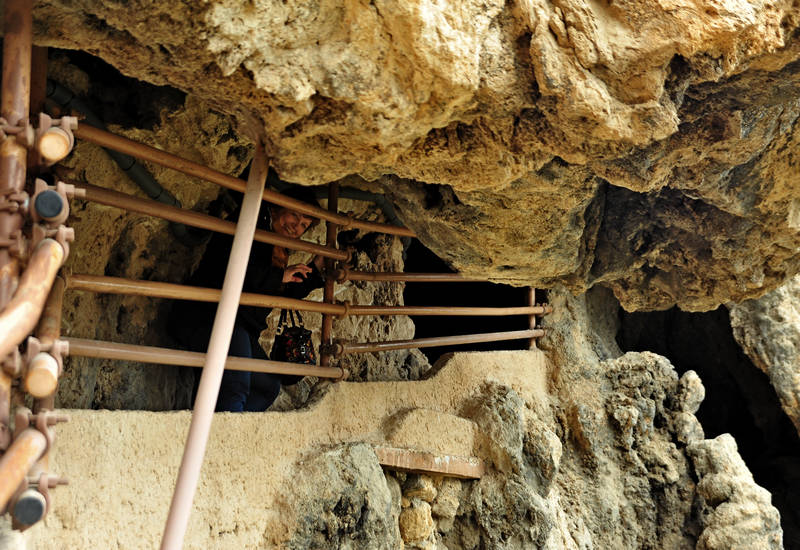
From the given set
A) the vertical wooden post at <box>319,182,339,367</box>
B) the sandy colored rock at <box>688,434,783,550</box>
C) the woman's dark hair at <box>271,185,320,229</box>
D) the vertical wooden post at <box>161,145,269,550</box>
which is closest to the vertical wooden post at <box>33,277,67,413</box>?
the vertical wooden post at <box>161,145,269,550</box>

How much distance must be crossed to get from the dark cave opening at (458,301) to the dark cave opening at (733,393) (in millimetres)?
1773

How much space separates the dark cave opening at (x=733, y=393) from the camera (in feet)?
19.4

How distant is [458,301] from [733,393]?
285cm

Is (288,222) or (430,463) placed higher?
(288,222)

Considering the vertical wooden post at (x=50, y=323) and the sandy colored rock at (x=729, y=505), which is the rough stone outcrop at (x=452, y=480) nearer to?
the sandy colored rock at (x=729, y=505)

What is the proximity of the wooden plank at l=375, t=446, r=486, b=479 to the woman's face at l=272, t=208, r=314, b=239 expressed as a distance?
2.87ft

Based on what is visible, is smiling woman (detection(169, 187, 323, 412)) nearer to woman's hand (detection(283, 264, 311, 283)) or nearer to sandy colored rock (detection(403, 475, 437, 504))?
woman's hand (detection(283, 264, 311, 283))

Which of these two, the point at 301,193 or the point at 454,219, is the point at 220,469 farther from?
the point at 301,193

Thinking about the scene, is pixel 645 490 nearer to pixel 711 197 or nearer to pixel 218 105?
pixel 711 197

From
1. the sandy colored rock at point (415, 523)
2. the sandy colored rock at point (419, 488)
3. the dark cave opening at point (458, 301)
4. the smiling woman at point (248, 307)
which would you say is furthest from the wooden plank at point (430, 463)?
the dark cave opening at point (458, 301)

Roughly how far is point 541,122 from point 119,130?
4.30 ft

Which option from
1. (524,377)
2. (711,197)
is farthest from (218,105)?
(524,377)

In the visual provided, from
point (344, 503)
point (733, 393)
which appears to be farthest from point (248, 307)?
point (733, 393)

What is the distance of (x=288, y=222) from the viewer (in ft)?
9.50
